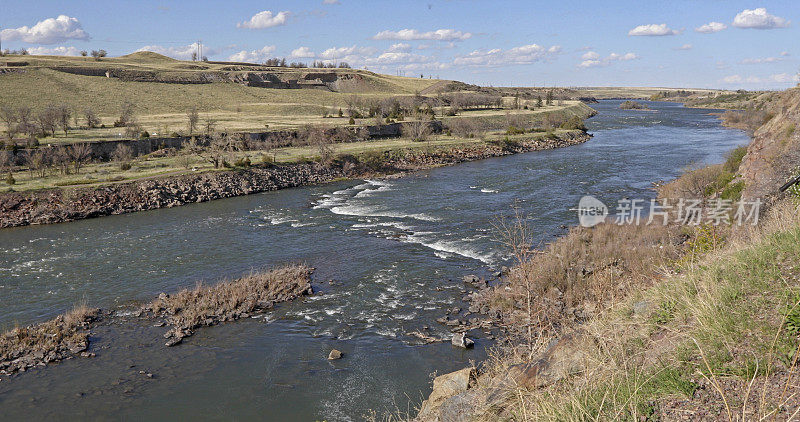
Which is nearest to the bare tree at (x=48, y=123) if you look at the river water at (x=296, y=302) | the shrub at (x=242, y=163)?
the shrub at (x=242, y=163)

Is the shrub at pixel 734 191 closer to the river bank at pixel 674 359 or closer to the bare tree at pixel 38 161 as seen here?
the river bank at pixel 674 359

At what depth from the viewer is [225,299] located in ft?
64.1

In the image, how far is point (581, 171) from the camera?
47.9 metres

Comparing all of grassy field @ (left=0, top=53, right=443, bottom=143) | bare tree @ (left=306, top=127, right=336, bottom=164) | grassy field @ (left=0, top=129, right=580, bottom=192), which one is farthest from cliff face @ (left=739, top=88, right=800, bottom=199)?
grassy field @ (left=0, top=53, right=443, bottom=143)

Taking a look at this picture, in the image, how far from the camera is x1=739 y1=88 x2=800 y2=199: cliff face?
2182 cm

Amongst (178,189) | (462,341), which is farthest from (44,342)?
(178,189)

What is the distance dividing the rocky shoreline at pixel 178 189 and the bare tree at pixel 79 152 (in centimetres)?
997

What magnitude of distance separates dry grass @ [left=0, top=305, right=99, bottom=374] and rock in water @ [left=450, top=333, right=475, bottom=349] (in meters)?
11.9

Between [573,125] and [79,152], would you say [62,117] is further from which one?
[573,125]

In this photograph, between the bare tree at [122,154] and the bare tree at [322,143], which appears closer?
the bare tree at [122,154]

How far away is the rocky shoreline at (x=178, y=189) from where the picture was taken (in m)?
33.9

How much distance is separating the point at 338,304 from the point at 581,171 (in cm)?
3507

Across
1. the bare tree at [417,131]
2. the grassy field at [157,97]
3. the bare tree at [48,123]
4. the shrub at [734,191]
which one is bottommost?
the shrub at [734,191]

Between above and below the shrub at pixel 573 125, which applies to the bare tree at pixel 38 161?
below
